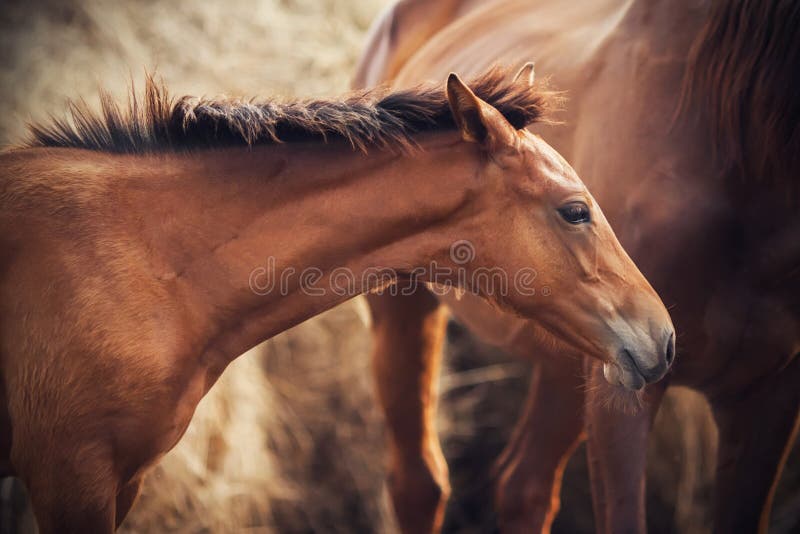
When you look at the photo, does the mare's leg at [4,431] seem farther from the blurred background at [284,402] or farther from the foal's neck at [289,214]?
the blurred background at [284,402]

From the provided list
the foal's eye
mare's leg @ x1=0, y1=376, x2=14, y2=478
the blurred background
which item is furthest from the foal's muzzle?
the blurred background

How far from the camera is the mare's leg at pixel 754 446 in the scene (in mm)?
3033

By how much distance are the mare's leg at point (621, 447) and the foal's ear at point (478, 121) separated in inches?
33.5

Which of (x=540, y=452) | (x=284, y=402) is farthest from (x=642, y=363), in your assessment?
(x=284, y=402)

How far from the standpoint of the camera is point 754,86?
104 inches

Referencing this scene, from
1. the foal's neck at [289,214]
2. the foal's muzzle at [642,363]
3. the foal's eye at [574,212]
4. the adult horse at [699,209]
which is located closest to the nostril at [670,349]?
the foal's muzzle at [642,363]

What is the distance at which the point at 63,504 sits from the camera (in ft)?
7.14

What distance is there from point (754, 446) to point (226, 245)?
2068 millimetres

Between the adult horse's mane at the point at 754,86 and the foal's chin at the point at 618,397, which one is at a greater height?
the adult horse's mane at the point at 754,86

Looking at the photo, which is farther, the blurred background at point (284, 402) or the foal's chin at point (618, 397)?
the blurred background at point (284, 402)

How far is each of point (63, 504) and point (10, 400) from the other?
13.3 inches

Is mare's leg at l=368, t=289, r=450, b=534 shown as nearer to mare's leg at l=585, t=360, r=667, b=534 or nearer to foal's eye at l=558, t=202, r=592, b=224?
mare's leg at l=585, t=360, r=667, b=534

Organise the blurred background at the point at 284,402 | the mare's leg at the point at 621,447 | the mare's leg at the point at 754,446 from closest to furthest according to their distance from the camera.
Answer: the mare's leg at the point at 621,447, the mare's leg at the point at 754,446, the blurred background at the point at 284,402

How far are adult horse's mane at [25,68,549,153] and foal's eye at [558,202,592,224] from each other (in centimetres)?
31
